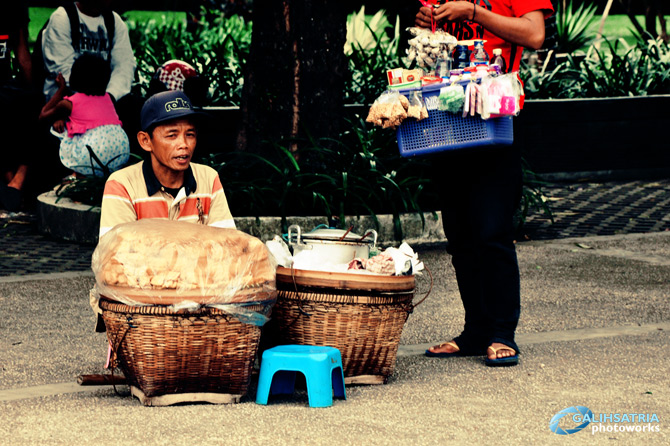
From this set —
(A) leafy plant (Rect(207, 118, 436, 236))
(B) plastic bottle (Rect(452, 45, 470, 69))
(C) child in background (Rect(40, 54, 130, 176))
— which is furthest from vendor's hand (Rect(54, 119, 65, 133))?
(B) plastic bottle (Rect(452, 45, 470, 69))

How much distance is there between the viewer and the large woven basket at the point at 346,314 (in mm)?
4473

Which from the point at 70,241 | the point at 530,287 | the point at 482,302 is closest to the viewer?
the point at 482,302

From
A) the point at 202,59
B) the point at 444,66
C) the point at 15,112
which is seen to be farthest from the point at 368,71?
the point at 444,66

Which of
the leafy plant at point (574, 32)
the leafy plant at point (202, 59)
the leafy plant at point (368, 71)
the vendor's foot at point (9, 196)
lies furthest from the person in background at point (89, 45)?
the leafy plant at point (574, 32)

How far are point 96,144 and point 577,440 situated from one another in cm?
589

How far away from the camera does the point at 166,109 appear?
179 inches

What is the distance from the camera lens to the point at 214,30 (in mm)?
17672

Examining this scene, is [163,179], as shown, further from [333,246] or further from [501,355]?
[501,355]

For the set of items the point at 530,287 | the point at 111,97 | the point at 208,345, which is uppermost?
the point at 111,97

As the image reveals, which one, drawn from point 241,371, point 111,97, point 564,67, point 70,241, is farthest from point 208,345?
point 564,67

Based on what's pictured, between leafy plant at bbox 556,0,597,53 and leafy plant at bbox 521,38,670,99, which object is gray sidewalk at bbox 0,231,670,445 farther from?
leafy plant at bbox 556,0,597,53

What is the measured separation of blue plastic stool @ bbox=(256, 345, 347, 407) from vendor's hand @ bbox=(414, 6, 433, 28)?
156 cm

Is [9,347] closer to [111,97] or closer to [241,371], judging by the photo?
[241,371]

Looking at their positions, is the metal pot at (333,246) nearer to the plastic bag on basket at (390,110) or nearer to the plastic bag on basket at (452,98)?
the plastic bag on basket at (390,110)
